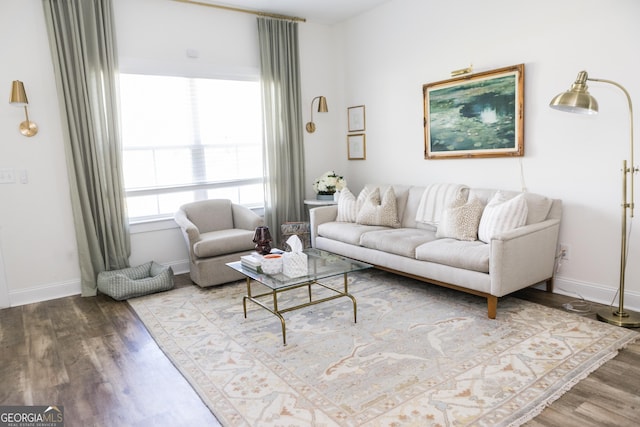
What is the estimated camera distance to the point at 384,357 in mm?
2695

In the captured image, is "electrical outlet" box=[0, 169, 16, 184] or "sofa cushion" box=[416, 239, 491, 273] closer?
"sofa cushion" box=[416, 239, 491, 273]

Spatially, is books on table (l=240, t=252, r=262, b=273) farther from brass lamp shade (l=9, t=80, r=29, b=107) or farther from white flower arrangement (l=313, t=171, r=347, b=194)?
brass lamp shade (l=9, t=80, r=29, b=107)

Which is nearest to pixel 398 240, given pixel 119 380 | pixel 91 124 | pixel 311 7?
pixel 119 380

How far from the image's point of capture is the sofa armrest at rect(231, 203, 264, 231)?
15.2 feet

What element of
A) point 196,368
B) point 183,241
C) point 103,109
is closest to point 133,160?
point 103,109

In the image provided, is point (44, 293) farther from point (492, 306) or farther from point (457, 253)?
point (492, 306)

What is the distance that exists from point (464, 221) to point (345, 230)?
124cm

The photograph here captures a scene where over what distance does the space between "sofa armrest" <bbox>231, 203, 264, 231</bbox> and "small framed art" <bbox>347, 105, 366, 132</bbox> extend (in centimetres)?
176

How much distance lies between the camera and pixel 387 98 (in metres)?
5.11


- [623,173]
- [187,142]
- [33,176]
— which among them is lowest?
[623,173]

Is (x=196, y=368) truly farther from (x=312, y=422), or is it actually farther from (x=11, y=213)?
(x=11, y=213)

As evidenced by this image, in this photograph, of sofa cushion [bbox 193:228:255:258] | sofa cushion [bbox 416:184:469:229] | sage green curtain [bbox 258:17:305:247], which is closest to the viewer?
sofa cushion [bbox 416:184:469:229]

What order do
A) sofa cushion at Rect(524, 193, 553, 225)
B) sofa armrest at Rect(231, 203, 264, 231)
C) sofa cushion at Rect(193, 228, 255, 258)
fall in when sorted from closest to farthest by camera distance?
1. sofa cushion at Rect(524, 193, 553, 225)
2. sofa cushion at Rect(193, 228, 255, 258)
3. sofa armrest at Rect(231, 203, 264, 231)

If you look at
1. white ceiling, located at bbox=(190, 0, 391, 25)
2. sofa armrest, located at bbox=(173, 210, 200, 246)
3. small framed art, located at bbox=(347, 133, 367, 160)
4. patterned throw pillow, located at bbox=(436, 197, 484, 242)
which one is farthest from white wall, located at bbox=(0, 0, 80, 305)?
patterned throw pillow, located at bbox=(436, 197, 484, 242)
